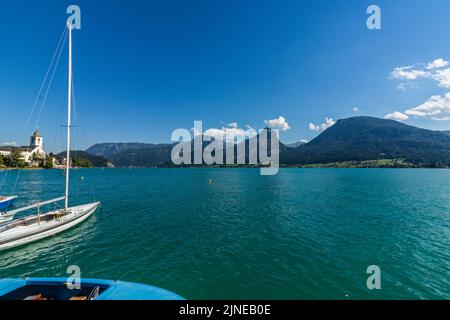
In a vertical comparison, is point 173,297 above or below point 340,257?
above

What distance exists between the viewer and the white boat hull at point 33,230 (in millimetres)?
21016

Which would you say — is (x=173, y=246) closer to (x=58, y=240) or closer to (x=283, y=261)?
(x=283, y=261)

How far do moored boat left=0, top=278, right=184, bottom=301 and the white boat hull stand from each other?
13.7 metres

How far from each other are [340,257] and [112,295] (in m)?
20.2

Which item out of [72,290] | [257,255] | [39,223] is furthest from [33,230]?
[257,255]

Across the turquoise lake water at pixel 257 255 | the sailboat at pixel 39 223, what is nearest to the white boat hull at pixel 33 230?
the sailboat at pixel 39 223

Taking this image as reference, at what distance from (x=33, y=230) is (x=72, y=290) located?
56.6 feet

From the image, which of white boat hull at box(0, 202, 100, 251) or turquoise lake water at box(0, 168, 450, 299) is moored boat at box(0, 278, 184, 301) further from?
white boat hull at box(0, 202, 100, 251)

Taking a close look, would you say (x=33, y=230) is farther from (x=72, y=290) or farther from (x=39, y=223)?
(x=72, y=290)

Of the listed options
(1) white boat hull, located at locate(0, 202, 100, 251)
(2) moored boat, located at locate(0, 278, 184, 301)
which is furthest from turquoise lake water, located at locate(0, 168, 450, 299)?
(2) moored boat, located at locate(0, 278, 184, 301)

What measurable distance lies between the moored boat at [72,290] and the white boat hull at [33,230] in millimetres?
13730

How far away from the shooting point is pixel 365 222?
109ft

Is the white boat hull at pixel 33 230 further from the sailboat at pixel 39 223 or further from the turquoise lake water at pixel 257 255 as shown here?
the turquoise lake water at pixel 257 255
